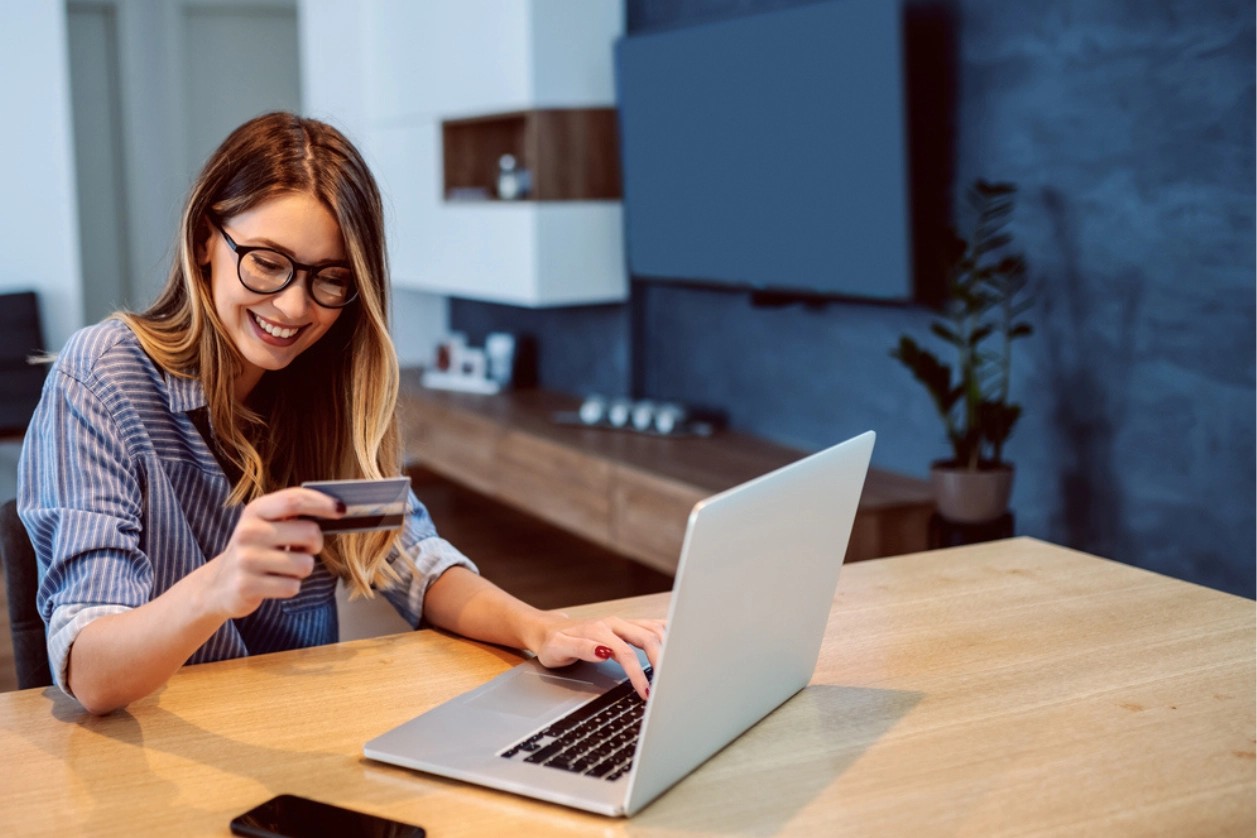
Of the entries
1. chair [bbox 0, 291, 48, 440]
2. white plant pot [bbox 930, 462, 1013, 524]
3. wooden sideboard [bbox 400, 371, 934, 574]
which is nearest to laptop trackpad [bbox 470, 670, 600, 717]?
white plant pot [bbox 930, 462, 1013, 524]

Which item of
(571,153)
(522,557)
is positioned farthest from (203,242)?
(522,557)

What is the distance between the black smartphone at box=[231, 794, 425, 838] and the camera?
0.96m

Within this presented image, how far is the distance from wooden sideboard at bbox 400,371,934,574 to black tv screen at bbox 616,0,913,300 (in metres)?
0.47

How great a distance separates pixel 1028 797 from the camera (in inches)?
40.6

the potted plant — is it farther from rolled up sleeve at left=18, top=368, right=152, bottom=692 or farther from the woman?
rolled up sleeve at left=18, top=368, right=152, bottom=692

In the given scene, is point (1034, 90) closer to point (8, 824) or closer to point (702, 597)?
point (702, 597)

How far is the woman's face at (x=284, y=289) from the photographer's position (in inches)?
55.8

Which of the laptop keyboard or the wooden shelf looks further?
the wooden shelf

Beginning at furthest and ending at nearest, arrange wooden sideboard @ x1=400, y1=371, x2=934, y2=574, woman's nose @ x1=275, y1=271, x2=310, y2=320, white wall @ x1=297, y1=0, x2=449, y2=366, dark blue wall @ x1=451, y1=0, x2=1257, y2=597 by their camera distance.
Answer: white wall @ x1=297, y1=0, x2=449, y2=366 < wooden sideboard @ x1=400, y1=371, x2=934, y2=574 < dark blue wall @ x1=451, y1=0, x2=1257, y2=597 < woman's nose @ x1=275, y1=271, x2=310, y2=320

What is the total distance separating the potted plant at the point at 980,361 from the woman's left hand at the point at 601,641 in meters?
1.61

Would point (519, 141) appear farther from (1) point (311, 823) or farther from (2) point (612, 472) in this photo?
(1) point (311, 823)

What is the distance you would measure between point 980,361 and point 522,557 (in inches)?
84.2

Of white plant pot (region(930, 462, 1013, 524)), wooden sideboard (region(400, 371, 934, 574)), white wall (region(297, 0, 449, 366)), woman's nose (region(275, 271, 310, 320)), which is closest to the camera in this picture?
woman's nose (region(275, 271, 310, 320))

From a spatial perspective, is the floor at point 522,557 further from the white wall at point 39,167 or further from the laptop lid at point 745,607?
the laptop lid at point 745,607
